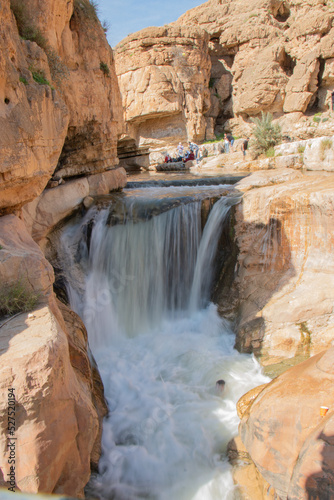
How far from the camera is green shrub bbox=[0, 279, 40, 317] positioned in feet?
10.5

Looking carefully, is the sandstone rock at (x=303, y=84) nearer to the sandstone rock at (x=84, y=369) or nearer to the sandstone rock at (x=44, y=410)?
the sandstone rock at (x=84, y=369)

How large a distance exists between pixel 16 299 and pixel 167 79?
20.4m

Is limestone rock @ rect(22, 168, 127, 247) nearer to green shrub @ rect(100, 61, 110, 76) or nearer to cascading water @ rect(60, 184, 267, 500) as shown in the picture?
cascading water @ rect(60, 184, 267, 500)

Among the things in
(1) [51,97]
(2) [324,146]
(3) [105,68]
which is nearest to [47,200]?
(1) [51,97]

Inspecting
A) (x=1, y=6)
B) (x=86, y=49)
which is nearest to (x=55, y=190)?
(x=86, y=49)

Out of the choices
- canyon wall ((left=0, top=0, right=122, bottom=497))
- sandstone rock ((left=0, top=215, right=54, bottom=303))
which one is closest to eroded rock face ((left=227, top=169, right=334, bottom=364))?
canyon wall ((left=0, top=0, right=122, bottom=497))

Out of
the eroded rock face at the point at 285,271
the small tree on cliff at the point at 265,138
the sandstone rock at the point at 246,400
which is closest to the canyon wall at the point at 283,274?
the eroded rock face at the point at 285,271

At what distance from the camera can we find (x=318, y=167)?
1093 centimetres

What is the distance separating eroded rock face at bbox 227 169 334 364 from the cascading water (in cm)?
47

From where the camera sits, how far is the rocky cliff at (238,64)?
17891mm

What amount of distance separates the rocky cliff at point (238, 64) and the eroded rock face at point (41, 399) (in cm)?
1768

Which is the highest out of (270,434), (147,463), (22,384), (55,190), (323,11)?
(323,11)

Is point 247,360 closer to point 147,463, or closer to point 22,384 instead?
point 147,463

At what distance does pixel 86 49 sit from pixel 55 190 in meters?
2.97
